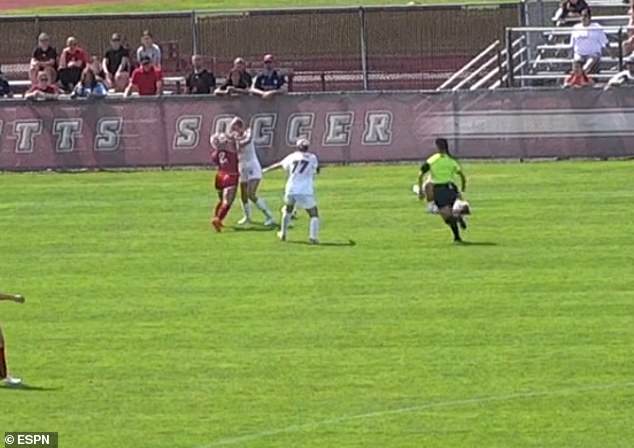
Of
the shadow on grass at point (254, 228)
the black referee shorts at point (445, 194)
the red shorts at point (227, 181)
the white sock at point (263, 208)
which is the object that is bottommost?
the shadow on grass at point (254, 228)

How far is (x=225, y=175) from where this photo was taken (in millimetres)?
33188

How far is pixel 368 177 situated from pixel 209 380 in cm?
1922

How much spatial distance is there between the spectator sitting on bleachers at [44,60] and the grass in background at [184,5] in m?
21.6

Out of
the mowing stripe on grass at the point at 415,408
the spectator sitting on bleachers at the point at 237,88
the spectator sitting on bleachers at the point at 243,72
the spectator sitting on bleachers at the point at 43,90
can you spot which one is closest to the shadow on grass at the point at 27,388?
the mowing stripe on grass at the point at 415,408

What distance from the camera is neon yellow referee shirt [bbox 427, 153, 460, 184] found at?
30.9 metres

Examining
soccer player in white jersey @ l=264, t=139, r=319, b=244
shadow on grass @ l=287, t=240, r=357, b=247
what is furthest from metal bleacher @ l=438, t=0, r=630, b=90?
shadow on grass @ l=287, t=240, r=357, b=247

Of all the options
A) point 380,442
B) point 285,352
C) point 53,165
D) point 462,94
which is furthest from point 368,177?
point 380,442

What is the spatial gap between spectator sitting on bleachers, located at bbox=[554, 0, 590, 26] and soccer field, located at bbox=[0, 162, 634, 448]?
8.07 metres

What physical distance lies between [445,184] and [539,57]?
14.9 metres

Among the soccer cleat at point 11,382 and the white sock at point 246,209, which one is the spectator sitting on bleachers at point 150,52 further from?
the soccer cleat at point 11,382

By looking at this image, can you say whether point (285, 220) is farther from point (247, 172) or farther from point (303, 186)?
point (247, 172)

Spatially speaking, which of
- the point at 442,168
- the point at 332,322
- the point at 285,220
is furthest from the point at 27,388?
the point at 442,168

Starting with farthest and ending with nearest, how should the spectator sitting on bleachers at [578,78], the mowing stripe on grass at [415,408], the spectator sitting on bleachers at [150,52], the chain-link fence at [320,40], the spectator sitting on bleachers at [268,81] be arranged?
the chain-link fence at [320,40] → the spectator sitting on bleachers at [150,52] → the spectator sitting on bleachers at [268,81] → the spectator sitting on bleachers at [578,78] → the mowing stripe on grass at [415,408]

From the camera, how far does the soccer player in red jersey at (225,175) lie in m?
32.9
